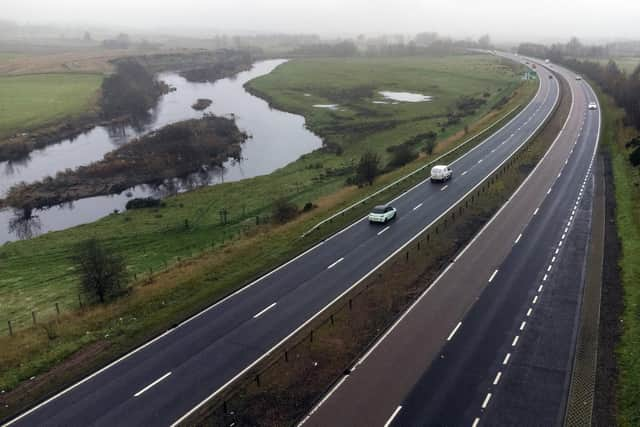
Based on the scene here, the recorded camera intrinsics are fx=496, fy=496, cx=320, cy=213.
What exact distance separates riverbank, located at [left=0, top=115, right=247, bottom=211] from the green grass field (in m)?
27.2

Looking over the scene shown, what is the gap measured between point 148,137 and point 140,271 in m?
55.2

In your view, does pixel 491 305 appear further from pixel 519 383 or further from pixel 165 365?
pixel 165 365

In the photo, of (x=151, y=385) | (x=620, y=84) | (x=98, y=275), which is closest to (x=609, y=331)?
(x=151, y=385)

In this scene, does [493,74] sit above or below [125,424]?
above

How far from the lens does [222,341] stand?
83.7ft

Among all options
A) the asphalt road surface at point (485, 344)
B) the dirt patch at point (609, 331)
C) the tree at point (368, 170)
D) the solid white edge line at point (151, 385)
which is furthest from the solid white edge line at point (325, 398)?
the tree at point (368, 170)

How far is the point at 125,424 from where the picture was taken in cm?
1989

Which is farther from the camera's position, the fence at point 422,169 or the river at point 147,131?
the river at point 147,131

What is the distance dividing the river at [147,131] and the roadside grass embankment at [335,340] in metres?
38.7

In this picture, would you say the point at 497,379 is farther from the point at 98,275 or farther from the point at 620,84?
the point at 620,84

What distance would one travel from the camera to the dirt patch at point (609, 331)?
19.9 meters

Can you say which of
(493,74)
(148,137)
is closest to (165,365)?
(148,137)

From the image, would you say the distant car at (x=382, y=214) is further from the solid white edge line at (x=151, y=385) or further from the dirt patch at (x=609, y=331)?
the solid white edge line at (x=151, y=385)

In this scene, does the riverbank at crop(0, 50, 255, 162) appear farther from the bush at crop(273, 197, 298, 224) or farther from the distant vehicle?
the distant vehicle
